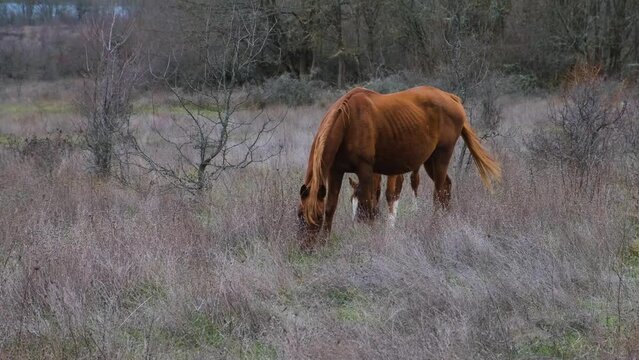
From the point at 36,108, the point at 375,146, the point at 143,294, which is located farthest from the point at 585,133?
the point at 36,108

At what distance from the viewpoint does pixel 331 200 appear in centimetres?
589

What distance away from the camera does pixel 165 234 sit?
18.4 ft

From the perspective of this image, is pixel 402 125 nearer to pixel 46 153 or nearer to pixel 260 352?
pixel 260 352

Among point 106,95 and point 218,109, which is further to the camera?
point 106,95

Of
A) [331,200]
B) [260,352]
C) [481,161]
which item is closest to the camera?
[260,352]

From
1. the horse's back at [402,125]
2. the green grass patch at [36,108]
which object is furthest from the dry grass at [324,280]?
the green grass patch at [36,108]

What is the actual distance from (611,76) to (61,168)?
20892 millimetres

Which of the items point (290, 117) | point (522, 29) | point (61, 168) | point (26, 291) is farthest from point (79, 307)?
point (522, 29)

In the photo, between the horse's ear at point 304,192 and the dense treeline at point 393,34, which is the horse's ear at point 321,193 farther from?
the dense treeline at point 393,34

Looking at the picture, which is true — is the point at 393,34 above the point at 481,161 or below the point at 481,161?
above

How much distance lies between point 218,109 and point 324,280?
3401 millimetres

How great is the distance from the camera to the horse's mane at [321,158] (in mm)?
5320

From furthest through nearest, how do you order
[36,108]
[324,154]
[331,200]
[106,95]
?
[36,108] → [106,95] → [331,200] → [324,154]

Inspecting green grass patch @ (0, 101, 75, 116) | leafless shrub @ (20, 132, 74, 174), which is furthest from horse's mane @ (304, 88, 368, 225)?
green grass patch @ (0, 101, 75, 116)
